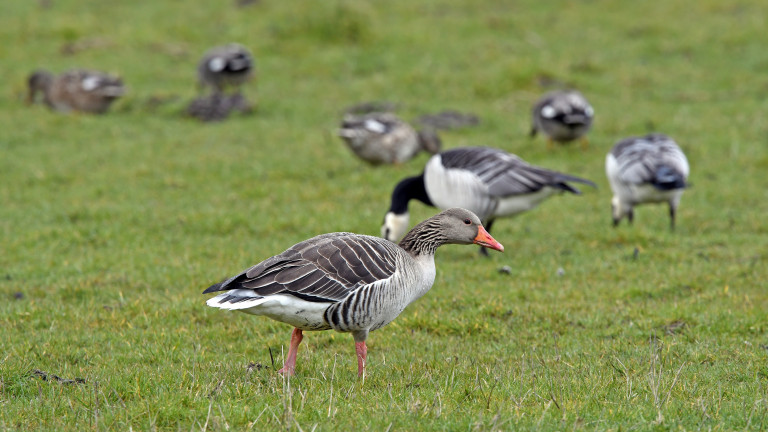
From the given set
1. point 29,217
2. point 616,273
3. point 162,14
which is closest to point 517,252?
point 616,273

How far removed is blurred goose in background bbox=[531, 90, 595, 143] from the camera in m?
14.9

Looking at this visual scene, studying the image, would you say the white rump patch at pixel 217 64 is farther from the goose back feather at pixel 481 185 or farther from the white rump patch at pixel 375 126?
the goose back feather at pixel 481 185

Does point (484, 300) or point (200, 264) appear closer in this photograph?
point (484, 300)

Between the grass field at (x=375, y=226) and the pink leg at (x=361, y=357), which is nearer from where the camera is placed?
the grass field at (x=375, y=226)

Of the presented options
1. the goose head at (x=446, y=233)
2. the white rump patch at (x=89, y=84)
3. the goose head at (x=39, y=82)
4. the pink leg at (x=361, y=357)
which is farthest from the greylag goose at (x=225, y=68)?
the pink leg at (x=361, y=357)

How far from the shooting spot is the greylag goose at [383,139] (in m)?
14.4

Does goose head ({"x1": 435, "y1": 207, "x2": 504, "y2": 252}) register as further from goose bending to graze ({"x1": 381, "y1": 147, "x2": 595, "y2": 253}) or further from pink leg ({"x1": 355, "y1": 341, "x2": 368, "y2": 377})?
goose bending to graze ({"x1": 381, "y1": 147, "x2": 595, "y2": 253})

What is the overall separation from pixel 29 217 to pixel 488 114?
32.6 ft

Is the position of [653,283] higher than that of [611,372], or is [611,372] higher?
[611,372]

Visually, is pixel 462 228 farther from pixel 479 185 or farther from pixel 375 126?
pixel 375 126

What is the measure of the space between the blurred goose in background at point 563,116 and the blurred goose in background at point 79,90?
31.5ft

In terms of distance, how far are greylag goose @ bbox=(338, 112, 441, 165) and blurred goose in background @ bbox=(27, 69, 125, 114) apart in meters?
6.71

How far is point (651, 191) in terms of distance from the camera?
11.4 m

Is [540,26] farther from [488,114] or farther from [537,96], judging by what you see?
[488,114]
